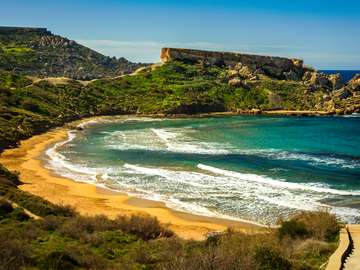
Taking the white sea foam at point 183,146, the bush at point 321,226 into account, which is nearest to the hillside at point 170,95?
the white sea foam at point 183,146

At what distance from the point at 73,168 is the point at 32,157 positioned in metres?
7.74

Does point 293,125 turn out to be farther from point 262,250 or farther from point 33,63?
point 33,63

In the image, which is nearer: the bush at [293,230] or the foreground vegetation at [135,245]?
the foreground vegetation at [135,245]

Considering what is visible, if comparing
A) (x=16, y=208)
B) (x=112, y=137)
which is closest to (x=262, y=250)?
(x=16, y=208)

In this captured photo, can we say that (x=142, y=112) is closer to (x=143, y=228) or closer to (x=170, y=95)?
(x=170, y=95)

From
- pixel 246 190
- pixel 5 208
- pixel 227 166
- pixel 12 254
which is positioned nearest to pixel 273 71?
pixel 227 166

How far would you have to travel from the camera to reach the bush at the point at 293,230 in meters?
19.6

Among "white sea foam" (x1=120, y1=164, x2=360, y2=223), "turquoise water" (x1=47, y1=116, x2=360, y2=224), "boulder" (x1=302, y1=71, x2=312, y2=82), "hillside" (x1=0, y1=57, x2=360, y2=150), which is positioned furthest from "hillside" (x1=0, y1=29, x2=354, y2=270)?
"white sea foam" (x1=120, y1=164, x2=360, y2=223)

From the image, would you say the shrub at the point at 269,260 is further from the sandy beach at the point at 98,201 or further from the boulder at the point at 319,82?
the boulder at the point at 319,82

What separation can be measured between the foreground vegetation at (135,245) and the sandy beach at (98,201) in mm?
4253

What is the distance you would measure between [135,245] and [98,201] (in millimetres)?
15204

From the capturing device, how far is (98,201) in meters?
33.1

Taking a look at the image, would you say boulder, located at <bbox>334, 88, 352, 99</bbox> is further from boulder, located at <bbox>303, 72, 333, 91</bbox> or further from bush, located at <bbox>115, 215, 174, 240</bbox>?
bush, located at <bbox>115, 215, 174, 240</bbox>

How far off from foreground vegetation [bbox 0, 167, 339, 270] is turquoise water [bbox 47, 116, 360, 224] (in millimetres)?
8506
